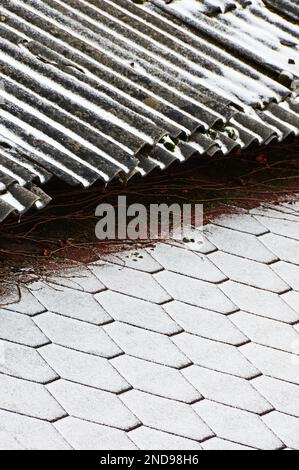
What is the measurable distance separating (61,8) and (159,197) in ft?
3.96

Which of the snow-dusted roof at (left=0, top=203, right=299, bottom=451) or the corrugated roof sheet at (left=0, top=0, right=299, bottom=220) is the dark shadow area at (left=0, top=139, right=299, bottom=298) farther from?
the corrugated roof sheet at (left=0, top=0, right=299, bottom=220)

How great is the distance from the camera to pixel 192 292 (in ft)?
15.1

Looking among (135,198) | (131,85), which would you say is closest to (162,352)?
(135,198)

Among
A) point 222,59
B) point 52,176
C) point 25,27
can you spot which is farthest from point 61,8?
point 52,176

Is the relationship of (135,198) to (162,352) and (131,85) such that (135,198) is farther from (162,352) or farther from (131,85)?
(162,352)

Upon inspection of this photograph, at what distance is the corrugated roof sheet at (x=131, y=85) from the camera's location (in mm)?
4543

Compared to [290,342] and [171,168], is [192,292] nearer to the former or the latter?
[290,342]

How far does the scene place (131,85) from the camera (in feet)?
16.7

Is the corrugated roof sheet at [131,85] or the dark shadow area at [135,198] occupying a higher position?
the corrugated roof sheet at [131,85]

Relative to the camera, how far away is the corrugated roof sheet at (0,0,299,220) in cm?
454

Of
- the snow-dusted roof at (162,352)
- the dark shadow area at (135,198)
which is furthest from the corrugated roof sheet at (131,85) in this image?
the snow-dusted roof at (162,352)

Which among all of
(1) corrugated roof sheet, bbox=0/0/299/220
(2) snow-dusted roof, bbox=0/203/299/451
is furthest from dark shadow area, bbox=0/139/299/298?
(1) corrugated roof sheet, bbox=0/0/299/220

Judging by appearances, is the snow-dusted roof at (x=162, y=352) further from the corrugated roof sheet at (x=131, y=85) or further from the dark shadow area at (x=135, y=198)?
the corrugated roof sheet at (x=131, y=85)

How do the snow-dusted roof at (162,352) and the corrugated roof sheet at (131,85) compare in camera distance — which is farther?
the corrugated roof sheet at (131,85)
